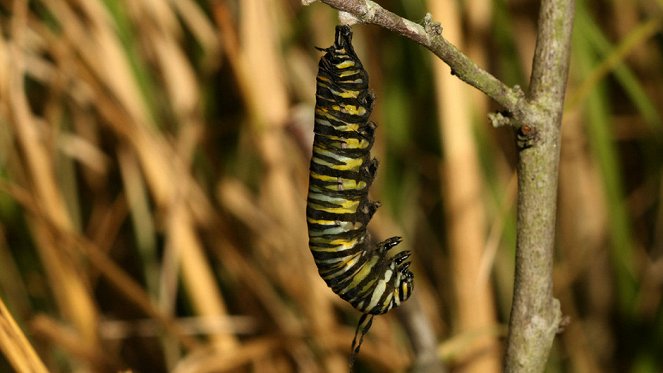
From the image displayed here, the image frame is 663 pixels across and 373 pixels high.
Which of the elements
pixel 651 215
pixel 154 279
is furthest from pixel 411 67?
pixel 651 215

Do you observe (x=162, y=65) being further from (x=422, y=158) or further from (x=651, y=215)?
(x=651, y=215)

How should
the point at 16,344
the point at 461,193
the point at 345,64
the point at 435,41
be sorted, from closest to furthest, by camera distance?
the point at 435,41 → the point at 345,64 → the point at 16,344 → the point at 461,193

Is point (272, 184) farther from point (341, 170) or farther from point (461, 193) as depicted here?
point (341, 170)

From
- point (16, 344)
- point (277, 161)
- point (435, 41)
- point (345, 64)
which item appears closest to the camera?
point (435, 41)

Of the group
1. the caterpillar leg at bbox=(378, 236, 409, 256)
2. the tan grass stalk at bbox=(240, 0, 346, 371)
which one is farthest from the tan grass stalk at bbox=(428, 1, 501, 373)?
the caterpillar leg at bbox=(378, 236, 409, 256)

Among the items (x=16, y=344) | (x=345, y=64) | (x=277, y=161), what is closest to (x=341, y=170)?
(x=345, y=64)

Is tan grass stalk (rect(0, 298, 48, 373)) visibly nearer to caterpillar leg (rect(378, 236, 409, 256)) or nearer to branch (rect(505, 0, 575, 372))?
caterpillar leg (rect(378, 236, 409, 256))

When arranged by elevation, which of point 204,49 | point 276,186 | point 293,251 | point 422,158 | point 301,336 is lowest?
point 301,336
